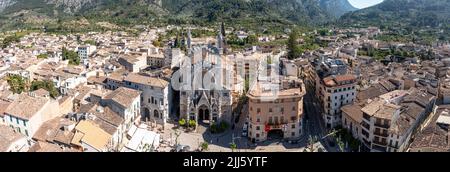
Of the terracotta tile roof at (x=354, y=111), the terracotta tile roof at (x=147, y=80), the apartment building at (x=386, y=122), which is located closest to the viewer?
the apartment building at (x=386, y=122)

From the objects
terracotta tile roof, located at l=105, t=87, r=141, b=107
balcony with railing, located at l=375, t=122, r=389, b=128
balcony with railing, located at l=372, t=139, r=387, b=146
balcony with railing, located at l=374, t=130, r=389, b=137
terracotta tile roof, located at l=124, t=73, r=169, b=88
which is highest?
terracotta tile roof, located at l=124, t=73, r=169, b=88

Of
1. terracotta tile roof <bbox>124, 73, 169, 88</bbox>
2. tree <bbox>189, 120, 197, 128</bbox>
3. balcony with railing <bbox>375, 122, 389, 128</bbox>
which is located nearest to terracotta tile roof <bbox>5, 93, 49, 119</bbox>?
terracotta tile roof <bbox>124, 73, 169, 88</bbox>

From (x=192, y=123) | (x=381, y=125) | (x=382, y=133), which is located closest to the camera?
(x=381, y=125)

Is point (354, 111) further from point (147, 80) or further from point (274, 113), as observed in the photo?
point (147, 80)

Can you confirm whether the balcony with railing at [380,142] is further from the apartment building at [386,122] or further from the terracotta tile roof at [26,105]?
the terracotta tile roof at [26,105]

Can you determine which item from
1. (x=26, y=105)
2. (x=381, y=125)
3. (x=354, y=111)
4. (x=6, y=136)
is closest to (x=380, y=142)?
(x=381, y=125)

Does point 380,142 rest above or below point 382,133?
below

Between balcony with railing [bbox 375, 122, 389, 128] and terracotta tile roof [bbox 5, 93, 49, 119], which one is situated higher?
terracotta tile roof [bbox 5, 93, 49, 119]

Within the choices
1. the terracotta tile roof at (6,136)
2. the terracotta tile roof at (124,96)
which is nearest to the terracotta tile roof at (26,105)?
the terracotta tile roof at (6,136)

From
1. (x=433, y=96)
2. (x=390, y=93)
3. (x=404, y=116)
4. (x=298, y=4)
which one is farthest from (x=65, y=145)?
(x=298, y=4)

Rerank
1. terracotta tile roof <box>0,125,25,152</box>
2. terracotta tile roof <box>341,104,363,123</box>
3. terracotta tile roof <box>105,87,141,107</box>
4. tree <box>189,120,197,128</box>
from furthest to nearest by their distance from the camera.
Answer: tree <box>189,120,197,128</box>, terracotta tile roof <box>105,87,141,107</box>, terracotta tile roof <box>341,104,363,123</box>, terracotta tile roof <box>0,125,25,152</box>

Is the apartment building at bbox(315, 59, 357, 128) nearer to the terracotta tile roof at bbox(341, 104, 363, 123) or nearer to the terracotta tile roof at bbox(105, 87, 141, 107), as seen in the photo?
the terracotta tile roof at bbox(341, 104, 363, 123)
